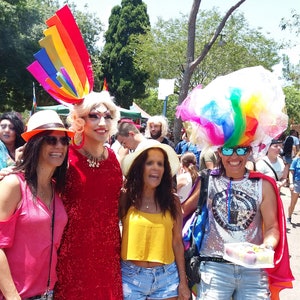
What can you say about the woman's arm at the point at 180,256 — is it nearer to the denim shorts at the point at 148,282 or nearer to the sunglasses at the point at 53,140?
the denim shorts at the point at 148,282

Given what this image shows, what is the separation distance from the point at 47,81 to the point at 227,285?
1720 millimetres

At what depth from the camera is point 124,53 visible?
108ft

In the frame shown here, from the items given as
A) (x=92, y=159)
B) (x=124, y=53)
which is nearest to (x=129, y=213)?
(x=92, y=159)

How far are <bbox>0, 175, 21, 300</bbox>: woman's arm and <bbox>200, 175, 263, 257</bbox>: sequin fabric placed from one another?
3.86 feet

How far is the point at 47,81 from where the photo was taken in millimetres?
2650

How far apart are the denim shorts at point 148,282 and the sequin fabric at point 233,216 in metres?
0.28

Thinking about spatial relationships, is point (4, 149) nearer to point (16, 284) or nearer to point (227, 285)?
point (16, 284)

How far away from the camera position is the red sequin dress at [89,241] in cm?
241

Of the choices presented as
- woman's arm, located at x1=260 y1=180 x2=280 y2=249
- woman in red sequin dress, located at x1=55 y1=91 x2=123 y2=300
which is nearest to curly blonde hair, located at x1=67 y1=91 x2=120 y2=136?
woman in red sequin dress, located at x1=55 y1=91 x2=123 y2=300

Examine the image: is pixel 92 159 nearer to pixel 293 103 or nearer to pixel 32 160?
pixel 32 160

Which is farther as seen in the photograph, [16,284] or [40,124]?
[40,124]

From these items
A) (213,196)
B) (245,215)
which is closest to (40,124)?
(213,196)

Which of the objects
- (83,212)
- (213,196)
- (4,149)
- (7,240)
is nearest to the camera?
(7,240)

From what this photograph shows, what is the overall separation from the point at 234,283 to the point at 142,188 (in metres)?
0.82
